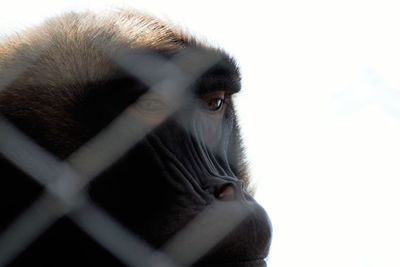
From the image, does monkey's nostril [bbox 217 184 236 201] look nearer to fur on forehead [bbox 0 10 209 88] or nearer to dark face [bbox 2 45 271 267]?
dark face [bbox 2 45 271 267]

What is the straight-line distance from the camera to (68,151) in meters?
2.43

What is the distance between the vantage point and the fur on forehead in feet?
8.30

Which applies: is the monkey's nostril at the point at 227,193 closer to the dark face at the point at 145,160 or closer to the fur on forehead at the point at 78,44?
the dark face at the point at 145,160

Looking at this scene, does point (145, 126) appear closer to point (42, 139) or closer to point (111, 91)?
point (111, 91)

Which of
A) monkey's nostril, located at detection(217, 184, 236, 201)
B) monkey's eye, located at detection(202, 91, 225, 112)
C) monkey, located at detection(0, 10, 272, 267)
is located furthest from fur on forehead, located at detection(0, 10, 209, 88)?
monkey's nostril, located at detection(217, 184, 236, 201)

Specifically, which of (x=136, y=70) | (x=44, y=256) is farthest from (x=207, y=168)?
(x=44, y=256)

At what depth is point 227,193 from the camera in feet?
7.42

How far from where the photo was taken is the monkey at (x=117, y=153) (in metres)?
2.29

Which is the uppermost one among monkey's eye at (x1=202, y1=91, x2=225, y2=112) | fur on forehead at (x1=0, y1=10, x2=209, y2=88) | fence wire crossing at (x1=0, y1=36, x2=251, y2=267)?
fur on forehead at (x1=0, y1=10, x2=209, y2=88)

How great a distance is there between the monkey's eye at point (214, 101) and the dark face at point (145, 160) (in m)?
0.03

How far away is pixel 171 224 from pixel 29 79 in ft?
2.09

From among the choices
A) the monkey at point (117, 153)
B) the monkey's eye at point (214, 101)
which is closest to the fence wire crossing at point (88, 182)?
the monkey at point (117, 153)

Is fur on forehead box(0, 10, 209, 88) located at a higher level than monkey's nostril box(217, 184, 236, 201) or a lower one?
higher

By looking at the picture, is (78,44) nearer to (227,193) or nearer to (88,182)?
(88,182)
